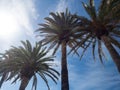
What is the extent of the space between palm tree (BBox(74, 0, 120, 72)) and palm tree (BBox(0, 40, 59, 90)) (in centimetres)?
1065

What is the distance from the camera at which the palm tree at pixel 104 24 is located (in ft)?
69.6

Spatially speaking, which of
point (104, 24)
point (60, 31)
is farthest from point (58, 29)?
point (104, 24)

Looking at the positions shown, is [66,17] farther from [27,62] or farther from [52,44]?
[27,62]

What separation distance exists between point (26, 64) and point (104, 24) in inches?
571

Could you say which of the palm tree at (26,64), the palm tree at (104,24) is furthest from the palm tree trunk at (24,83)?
the palm tree at (104,24)

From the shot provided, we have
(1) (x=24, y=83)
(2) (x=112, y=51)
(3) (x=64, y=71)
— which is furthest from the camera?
(1) (x=24, y=83)

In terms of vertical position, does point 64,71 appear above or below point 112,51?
above

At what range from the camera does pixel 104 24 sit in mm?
21922

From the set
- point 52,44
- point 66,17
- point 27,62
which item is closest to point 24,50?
point 27,62

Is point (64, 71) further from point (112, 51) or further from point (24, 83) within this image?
point (112, 51)

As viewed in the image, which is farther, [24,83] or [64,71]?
[24,83]

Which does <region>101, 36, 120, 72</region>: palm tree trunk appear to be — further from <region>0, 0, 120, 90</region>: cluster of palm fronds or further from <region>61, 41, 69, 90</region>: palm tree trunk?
<region>61, 41, 69, 90</region>: palm tree trunk

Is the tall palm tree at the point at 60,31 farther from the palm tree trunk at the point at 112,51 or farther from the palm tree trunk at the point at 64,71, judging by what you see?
the palm tree trunk at the point at 112,51

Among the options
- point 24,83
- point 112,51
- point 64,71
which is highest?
point 24,83
